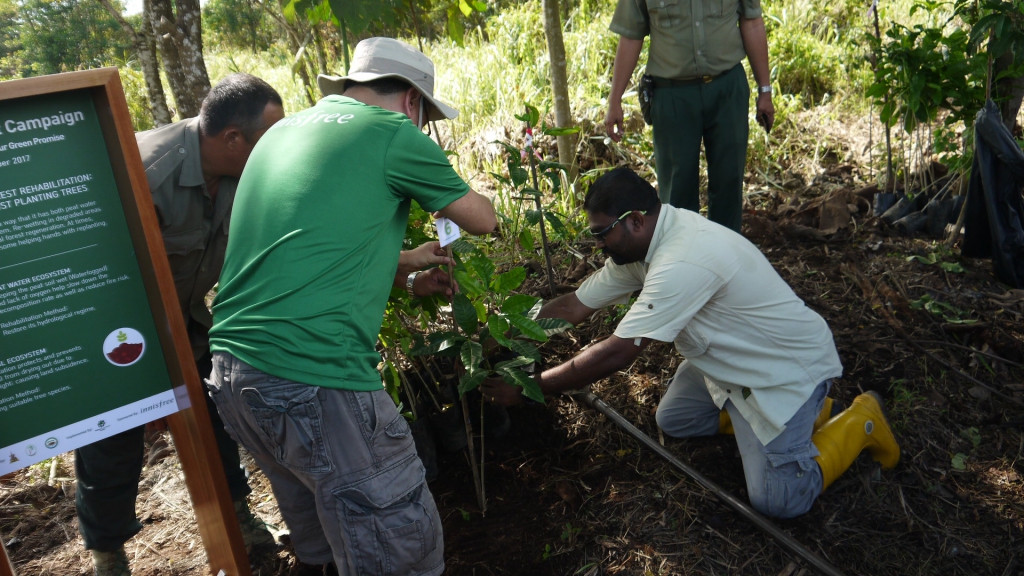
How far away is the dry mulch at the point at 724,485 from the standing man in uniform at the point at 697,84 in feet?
2.85

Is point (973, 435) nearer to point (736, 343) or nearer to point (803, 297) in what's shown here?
point (803, 297)

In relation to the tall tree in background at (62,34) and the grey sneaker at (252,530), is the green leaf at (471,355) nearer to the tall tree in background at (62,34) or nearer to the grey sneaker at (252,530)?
the grey sneaker at (252,530)

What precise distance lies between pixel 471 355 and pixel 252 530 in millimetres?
1230

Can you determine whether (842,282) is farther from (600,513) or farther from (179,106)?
(179,106)

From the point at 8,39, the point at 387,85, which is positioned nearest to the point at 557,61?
the point at 387,85

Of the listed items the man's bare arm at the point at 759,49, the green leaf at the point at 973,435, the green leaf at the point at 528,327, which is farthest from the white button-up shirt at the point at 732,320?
the man's bare arm at the point at 759,49

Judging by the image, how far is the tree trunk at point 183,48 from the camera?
12.0 ft

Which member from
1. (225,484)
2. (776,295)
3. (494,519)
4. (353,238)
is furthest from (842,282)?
(225,484)

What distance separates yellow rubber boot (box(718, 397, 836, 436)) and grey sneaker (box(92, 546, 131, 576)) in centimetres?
248

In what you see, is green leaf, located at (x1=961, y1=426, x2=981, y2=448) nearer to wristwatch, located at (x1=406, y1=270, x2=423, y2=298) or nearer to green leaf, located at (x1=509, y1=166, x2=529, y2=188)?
green leaf, located at (x1=509, y1=166, x2=529, y2=188)

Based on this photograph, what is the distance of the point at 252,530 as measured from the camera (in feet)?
9.02

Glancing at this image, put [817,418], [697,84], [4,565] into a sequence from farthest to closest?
[697,84] < [817,418] < [4,565]

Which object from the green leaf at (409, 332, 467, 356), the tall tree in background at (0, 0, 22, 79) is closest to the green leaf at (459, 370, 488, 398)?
the green leaf at (409, 332, 467, 356)

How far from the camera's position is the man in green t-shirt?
1.84 meters
